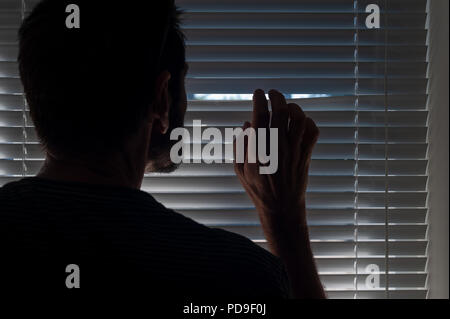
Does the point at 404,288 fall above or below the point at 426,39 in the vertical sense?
below

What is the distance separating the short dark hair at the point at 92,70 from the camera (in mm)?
676

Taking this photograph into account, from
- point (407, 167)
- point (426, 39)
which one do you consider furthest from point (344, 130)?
point (426, 39)

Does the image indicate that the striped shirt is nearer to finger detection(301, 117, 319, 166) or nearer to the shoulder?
the shoulder

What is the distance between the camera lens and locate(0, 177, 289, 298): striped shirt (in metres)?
0.60

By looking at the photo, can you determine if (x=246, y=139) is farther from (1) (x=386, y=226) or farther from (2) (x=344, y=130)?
(1) (x=386, y=226)

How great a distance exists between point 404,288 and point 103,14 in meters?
1.02

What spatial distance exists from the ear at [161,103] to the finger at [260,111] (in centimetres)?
25

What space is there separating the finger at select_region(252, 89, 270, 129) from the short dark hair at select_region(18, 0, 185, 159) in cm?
31

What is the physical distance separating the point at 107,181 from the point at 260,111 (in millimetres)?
426

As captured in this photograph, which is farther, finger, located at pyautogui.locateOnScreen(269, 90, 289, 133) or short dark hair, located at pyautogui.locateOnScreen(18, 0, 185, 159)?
finger, located at pyautogui.locateOnScreen(269, 90, 289, 133)

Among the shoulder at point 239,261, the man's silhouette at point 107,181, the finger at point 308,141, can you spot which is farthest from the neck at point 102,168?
the finger at point 308,141

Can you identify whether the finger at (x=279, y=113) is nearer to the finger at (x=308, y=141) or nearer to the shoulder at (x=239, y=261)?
the finger at (x=308, y=141)

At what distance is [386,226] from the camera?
42.8 inches

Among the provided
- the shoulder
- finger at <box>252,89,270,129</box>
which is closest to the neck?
the shoulder
